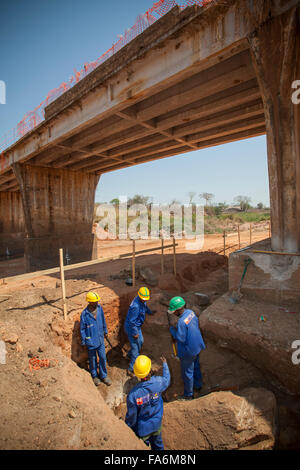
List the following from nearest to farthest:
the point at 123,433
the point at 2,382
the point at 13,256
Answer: the point at 123,433
the point at 2,382
the point at 13,256

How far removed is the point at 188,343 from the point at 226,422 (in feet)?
3.71

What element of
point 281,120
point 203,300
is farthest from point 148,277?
point 281,120

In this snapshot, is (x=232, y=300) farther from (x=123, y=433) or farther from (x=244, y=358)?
(x=123, y=433)

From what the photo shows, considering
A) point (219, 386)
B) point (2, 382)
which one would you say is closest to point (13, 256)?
point (2, 382)

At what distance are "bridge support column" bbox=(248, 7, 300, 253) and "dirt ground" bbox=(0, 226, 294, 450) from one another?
3025 millimetres

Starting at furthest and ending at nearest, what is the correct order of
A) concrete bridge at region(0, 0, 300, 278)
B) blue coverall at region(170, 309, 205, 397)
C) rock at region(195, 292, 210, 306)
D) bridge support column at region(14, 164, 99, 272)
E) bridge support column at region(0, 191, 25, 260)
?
bridge support column at region(0, 191, 25, 260), bridge support column at region(14, 164, 99, 272), rock at region(195, 292, 210, 306), concrete bridge at region(0, 0, 300, 278), blue coverall at region(170, 309, 205, 397)

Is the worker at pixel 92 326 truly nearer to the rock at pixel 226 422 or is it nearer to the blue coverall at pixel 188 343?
the blue coverall at pixel 188 343

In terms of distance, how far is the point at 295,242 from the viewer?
4.95m

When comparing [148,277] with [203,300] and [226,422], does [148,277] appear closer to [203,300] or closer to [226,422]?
[203,300]

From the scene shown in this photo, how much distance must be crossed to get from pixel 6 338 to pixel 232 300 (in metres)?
4.73

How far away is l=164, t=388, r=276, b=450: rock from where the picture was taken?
9.53 feet

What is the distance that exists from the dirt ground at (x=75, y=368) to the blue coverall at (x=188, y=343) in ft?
1.12

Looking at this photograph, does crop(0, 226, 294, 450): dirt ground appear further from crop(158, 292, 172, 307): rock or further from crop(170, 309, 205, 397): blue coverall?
crop(170, 309, 205, 397): blue coverall

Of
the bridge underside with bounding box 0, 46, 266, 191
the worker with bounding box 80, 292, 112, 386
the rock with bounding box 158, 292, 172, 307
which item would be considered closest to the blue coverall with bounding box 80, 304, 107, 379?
the worker with bounding box 80, 292, 112, 386
